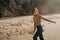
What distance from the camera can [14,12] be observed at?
17.8m

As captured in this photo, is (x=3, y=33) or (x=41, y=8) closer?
(x=3, y=33)

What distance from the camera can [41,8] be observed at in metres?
→ 19.0

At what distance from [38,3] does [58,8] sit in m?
2.08

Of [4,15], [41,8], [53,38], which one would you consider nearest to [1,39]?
[53,38]

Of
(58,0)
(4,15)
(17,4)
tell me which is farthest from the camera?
(58,0)

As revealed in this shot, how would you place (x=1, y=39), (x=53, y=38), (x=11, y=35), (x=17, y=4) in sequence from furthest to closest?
(x=17, y=4), (x=11, y=35), (x=1, y=39), (x=53, y=38)

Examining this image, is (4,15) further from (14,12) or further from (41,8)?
(41,8)

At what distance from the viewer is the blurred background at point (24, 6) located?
57.1 feet

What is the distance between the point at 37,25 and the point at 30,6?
1375cm

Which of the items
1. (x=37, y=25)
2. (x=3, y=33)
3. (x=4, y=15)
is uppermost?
(x=37, y=25)

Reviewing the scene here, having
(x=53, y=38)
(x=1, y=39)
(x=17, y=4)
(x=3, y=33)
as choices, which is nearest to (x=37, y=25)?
(x=53, y=38)

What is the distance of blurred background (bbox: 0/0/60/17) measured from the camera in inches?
685

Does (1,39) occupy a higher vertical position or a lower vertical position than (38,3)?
higher

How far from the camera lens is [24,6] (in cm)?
1867
